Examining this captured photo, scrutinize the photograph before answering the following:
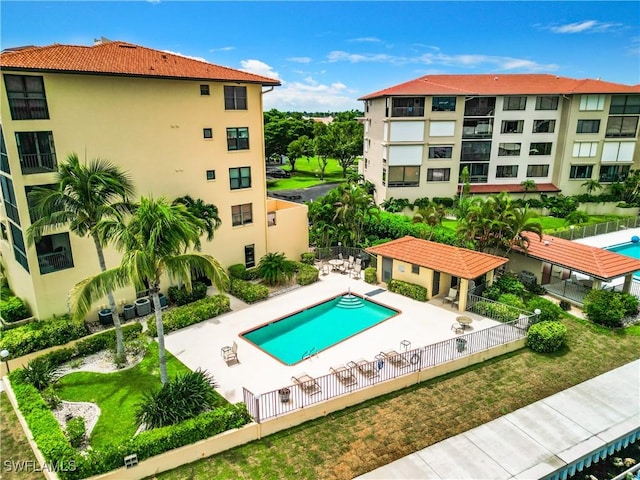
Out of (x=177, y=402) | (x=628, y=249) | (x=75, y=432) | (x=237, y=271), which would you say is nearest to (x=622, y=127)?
(x=628, y=249)

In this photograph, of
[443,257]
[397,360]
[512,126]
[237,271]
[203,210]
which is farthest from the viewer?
[512,126]

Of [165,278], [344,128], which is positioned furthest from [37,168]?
[344,128]

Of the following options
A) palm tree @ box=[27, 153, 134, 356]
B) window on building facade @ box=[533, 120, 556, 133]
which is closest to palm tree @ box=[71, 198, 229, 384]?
palm tree @ box=[27, 153, 134, 356]

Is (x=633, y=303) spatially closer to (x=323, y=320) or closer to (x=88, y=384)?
(x=323, y=320)

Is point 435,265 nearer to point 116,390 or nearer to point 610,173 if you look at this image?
point 116,390

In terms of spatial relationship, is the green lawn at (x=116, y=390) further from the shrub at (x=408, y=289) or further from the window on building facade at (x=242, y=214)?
the shrub at (x=408, y=289)

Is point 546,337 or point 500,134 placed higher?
point 500,134

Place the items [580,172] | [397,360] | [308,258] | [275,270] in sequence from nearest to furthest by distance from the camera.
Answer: [397,360] < [275,270] < [308,258] < [580,172]
